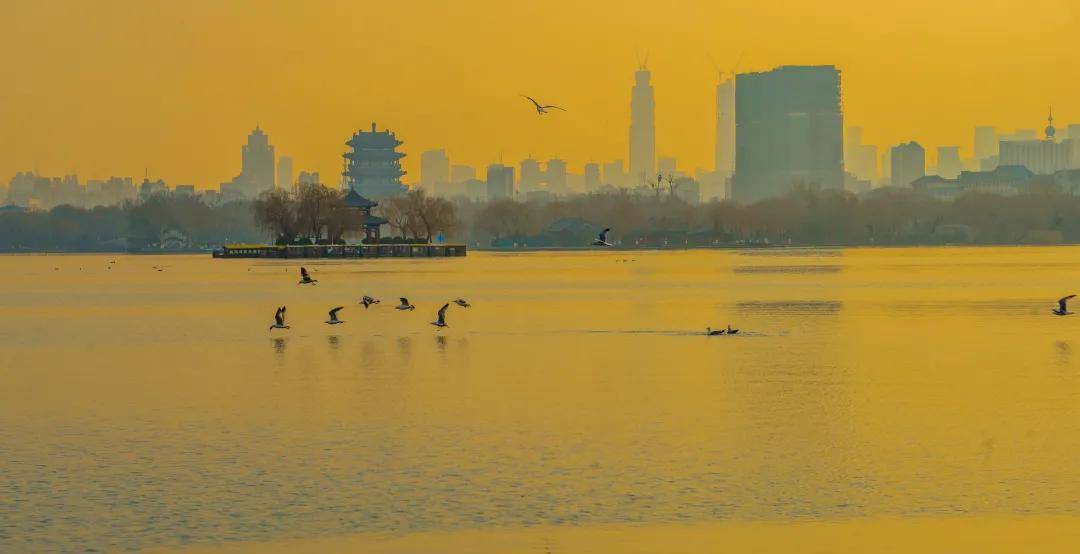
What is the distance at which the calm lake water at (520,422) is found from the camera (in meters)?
15.4

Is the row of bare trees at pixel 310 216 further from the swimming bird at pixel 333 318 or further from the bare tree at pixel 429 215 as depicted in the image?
the swimming bird at pixel 333 318

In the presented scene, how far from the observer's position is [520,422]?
842 inches

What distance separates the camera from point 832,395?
24375mm

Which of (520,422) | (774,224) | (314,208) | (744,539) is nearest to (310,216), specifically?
(314,208)

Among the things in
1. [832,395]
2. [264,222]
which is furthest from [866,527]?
[264,222]

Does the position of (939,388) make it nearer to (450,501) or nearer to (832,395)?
(832,395)

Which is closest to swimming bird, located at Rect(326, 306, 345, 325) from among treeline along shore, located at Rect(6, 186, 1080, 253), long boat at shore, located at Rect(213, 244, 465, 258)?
long boat at shore, located at Rect(213, 244, 465, 258)

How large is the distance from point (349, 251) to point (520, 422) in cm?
11051

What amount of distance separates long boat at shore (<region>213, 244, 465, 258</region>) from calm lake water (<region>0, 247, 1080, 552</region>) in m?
84.1

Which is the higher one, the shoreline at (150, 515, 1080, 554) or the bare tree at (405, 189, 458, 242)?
the bare tree at (405, 189, 458, 242)

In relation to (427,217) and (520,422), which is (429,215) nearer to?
(427,217)

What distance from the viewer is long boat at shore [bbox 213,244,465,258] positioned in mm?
129250

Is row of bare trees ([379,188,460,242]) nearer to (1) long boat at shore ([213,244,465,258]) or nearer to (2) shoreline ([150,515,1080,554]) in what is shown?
(1) long boat at shore ([213,244,465,258])

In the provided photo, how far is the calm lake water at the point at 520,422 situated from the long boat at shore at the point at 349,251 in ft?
276
